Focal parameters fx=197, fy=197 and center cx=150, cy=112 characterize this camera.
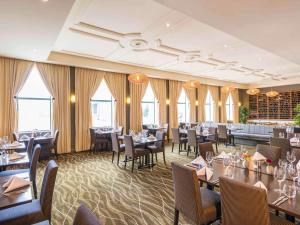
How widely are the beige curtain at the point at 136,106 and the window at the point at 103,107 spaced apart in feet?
3.07

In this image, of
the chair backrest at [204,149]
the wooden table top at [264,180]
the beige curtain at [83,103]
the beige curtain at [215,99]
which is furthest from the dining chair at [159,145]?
the beige curtain at [215,99]

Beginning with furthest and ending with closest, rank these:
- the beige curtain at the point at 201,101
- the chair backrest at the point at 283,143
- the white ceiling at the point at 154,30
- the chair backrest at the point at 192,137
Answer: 1. the beige curtain at the point at 201,101
2. the chair backrest at the point at 192,137
3. the chair backrest at the point at 283,143
4. the white ceiling at the point at 154,30

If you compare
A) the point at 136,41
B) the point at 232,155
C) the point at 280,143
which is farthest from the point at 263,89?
the point at 232,155

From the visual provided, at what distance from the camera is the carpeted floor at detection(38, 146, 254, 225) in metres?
2.97

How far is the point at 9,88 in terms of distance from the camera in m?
6.38

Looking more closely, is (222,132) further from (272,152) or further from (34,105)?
(34,105)

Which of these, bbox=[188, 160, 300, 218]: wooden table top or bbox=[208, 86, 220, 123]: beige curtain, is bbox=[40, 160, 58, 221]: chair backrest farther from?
bbox=[208, 86, 220, 123]: beige curtain

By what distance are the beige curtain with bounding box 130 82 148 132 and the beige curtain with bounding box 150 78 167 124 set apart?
2.57 feet

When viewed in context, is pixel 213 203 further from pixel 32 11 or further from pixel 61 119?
pixel 61 119

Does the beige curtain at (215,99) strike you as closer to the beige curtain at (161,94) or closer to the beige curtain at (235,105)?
the beige curtain at (235,105)

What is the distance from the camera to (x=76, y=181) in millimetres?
4449

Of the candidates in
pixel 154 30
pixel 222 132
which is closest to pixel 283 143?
pixel 222 132

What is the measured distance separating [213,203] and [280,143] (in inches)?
133

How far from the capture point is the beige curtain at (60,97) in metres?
7.11
